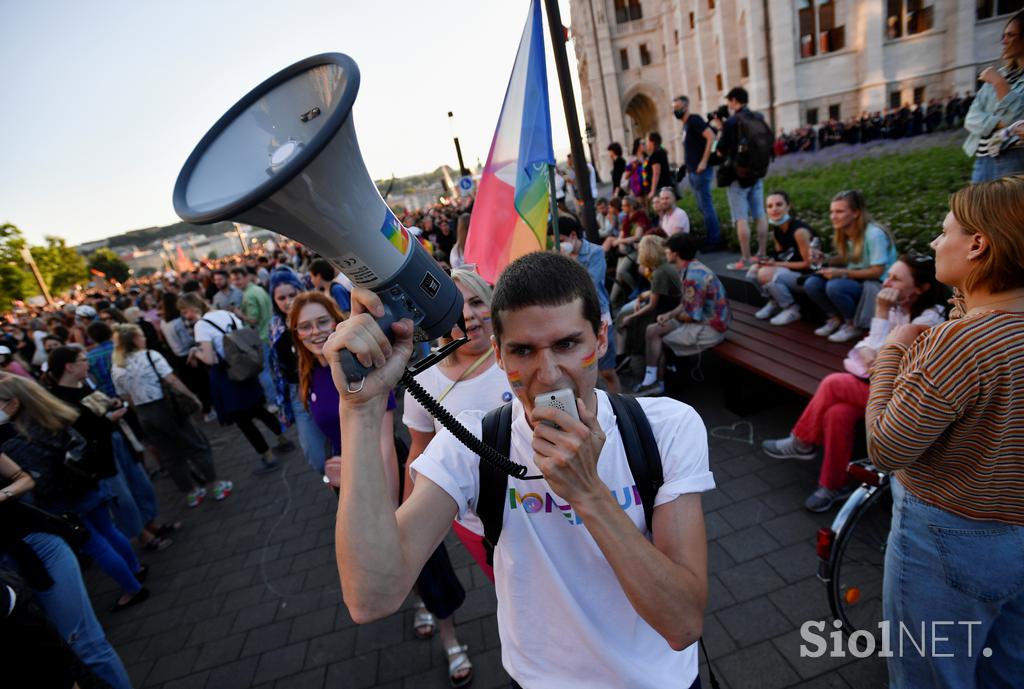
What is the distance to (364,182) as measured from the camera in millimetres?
1321

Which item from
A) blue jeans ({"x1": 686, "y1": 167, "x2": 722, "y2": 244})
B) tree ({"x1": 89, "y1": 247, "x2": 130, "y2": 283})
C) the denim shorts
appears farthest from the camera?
tree ({"x1": 89, "y1": 247, "x2": 130, "y2": 283})

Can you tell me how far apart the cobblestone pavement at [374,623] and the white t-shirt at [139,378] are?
1.50m

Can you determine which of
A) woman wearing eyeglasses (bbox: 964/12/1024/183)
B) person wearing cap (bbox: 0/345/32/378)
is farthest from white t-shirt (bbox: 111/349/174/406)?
woman wearing eyeglasses (bbox: 964/12/1024/183)

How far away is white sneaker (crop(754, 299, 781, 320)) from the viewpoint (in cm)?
550

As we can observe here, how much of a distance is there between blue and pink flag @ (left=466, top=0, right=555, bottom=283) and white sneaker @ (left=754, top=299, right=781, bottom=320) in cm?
361

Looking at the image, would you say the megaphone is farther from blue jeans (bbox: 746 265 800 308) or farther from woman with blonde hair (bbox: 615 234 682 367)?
blue jeans (bbox: 746 265 800 308)

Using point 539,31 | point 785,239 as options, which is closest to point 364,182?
point 539,31

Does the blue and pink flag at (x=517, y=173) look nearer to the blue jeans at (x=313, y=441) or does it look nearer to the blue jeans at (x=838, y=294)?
the blue jeans at (x=313, y=441)

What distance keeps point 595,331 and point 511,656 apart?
98 centimetres

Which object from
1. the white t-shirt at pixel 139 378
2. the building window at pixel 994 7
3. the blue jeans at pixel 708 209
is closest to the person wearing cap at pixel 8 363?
the white t-shirt at pixel 139 378

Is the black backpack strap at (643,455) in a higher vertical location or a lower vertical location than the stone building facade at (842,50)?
lower

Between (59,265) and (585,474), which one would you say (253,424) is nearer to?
(585,474)

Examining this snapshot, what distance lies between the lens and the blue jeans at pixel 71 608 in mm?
2814

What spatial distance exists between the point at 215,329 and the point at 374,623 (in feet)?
13.2
